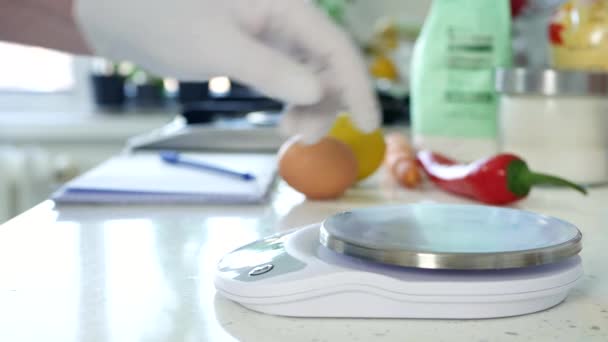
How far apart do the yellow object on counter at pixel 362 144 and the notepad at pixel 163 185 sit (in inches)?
4.0

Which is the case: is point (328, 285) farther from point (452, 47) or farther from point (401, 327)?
point (452, 47)

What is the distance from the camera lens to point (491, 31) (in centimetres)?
102

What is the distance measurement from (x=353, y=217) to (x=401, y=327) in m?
0.13

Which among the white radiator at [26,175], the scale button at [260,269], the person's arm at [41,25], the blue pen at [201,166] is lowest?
the white radiator at [26,175]

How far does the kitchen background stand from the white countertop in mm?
696

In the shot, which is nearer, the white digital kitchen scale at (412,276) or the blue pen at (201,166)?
the white digital kitchen scale at (412,276)

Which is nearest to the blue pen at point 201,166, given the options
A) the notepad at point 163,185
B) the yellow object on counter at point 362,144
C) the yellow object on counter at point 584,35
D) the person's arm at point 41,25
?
the notepad at point 163,185

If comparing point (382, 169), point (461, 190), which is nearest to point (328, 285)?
point (461, 190)

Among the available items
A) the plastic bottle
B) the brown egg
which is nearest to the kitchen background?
the plastic bottle

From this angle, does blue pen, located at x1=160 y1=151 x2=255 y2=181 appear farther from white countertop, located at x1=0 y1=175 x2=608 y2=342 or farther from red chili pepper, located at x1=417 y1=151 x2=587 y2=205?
red chili pepper, located at x1=417 y1=151 x2=587 y2=205

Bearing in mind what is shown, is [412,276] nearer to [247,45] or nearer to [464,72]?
[247,45]

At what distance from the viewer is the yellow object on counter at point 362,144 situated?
0.90 metres

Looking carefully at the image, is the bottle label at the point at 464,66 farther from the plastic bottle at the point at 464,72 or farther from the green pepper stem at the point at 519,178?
the green pepper stem at the point at 519,178

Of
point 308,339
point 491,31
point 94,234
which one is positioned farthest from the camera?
point 491,31
